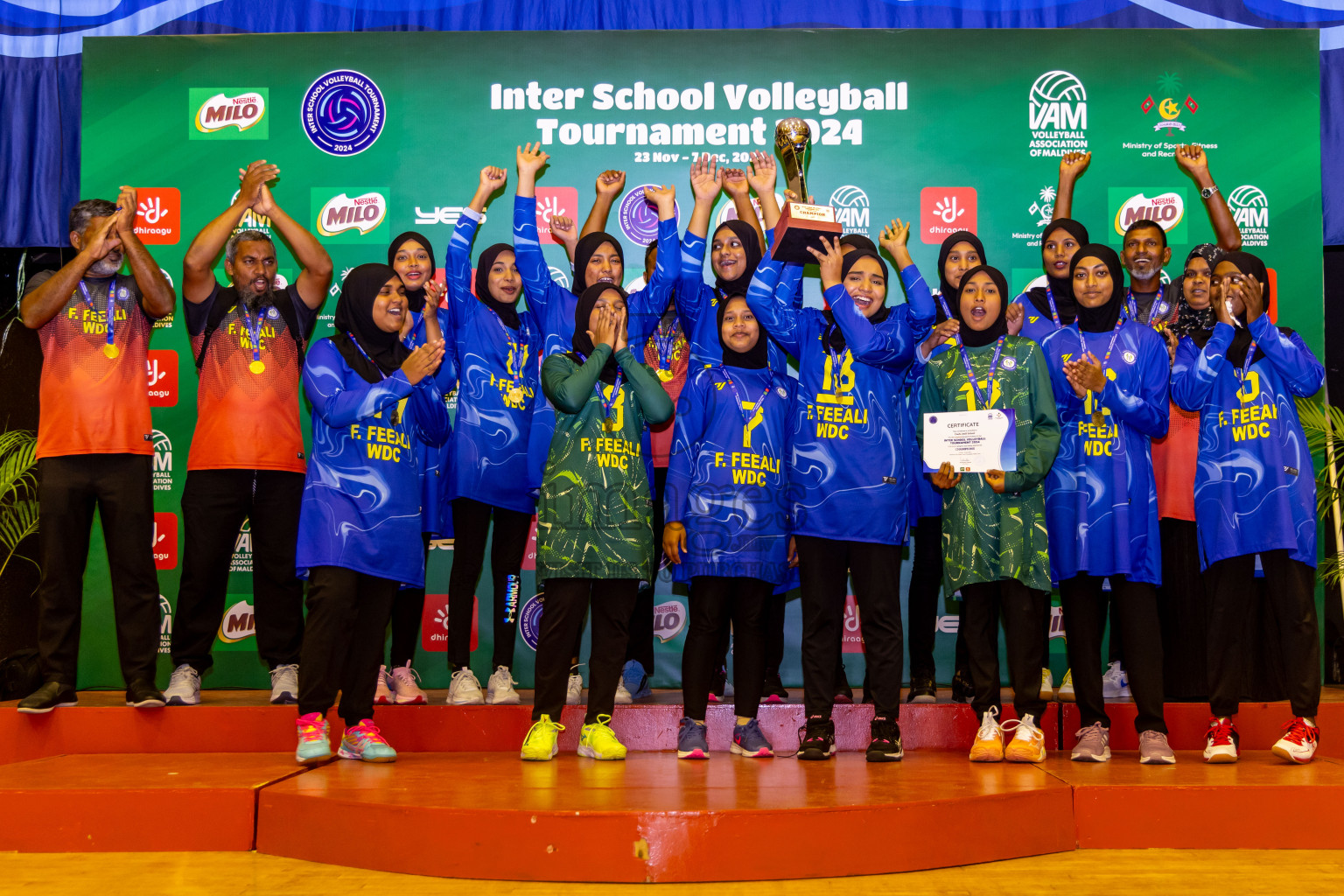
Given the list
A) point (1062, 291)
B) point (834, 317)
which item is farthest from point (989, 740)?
point (1062, 291)

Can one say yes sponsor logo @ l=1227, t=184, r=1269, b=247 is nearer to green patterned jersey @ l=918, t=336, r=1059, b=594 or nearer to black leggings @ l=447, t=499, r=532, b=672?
green patterned jersey @ l=918, t=336, r=1059, b=594

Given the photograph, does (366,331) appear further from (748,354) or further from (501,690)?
(501,690)

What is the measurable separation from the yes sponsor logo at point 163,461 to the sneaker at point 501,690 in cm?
213

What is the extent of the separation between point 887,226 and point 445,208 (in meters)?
2.16

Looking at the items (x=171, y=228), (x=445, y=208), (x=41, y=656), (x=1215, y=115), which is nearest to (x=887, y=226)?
(x=1215, y=115)

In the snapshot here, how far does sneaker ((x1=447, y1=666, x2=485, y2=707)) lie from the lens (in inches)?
163

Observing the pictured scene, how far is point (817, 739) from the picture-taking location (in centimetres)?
366

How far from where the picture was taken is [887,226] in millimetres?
5203

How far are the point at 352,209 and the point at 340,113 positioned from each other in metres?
0.48

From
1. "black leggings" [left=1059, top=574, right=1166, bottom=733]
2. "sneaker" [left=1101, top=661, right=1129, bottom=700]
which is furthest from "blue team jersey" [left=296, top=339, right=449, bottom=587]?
"sneaker" [left=1101, top=661, right=1129, bottom=700]

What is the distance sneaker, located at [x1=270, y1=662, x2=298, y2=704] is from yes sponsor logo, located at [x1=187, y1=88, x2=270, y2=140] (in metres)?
2.63

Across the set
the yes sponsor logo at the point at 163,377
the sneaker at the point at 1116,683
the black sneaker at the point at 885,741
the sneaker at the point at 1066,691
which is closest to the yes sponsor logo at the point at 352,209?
the yes sponsor logo at the point at 163,377

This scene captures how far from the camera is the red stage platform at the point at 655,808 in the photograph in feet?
8.95

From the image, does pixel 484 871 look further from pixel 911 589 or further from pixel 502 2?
pixel 502 2
